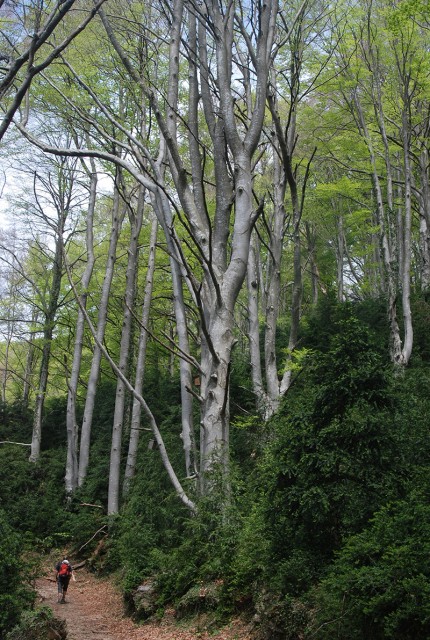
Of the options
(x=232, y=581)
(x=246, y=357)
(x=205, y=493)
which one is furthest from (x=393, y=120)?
(x=232, y=581)

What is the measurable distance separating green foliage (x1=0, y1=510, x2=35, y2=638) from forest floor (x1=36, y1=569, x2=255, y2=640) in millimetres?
1304

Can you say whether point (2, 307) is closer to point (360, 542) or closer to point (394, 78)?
point (394, 78)

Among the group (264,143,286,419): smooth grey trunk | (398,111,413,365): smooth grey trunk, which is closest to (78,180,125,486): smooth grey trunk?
(264,143,286,419): smooth grey trunk

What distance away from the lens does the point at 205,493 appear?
735 cm

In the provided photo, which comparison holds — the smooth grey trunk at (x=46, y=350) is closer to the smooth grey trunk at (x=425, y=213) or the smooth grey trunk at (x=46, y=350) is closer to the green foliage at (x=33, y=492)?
the green foliage at (x=33, y=492)

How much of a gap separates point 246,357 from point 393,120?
286 inches

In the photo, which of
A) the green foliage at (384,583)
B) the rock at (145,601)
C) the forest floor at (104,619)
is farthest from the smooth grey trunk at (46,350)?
the green foliage at (384,583)

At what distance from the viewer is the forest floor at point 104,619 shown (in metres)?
6.56

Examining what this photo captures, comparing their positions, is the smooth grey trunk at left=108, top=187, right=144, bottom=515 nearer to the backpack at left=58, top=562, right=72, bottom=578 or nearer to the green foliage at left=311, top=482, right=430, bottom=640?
the backpack at left=58, top=562, right=72, bottom=578

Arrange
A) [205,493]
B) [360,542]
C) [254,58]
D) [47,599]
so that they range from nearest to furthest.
→ [360,542], [205,493], [254,58], [47,599]

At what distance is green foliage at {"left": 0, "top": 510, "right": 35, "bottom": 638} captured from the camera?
680cm

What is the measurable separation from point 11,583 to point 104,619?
2921mm

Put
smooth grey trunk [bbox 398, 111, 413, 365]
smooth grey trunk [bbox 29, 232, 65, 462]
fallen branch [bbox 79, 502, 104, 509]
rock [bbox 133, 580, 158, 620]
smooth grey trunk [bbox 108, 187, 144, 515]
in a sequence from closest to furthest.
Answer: rock [bbox 133, 580, 158, 620]
smooth grey trunk [bbox 398, 111, 413, 365]
smooth grey trunk [bbox 108, 187, 144, 515]
fallen branch [bbox 79, 502, 104, 509]
smooth grey trunk [bbox 29, 232, 65, 462]

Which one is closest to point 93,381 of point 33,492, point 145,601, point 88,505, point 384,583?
point 88,505
